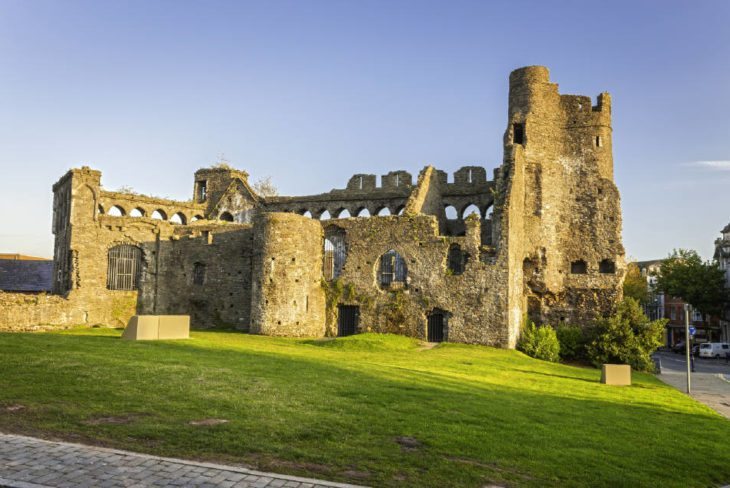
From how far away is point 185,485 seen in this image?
7566mm

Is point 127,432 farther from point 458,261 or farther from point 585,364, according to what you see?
point 585,364

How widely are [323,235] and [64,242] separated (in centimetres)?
1464

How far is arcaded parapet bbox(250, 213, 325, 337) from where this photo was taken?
102 ft

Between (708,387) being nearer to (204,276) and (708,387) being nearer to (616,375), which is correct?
(616,375)

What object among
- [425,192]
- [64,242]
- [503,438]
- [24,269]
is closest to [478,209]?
[425,192]

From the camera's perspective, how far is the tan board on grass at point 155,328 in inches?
874

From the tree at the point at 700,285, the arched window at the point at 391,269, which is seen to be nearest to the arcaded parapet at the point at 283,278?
the arched window at the point at 391,269

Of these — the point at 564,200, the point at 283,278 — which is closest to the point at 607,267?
the point at 564,200

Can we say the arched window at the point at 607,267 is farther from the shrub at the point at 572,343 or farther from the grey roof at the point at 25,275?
the grey roof at the point at 25,275

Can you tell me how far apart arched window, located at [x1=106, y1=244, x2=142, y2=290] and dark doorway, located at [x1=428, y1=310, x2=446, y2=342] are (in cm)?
1649

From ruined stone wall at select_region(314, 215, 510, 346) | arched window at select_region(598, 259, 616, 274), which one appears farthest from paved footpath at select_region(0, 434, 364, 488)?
arched window at select_region(598, 259, 616, 274)

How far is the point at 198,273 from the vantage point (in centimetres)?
3559

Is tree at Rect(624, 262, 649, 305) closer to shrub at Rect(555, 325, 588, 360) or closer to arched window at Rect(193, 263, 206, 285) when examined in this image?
shrub at Rect(555, 325, 588, 360)

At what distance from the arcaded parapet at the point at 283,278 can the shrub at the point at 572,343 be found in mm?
13475
